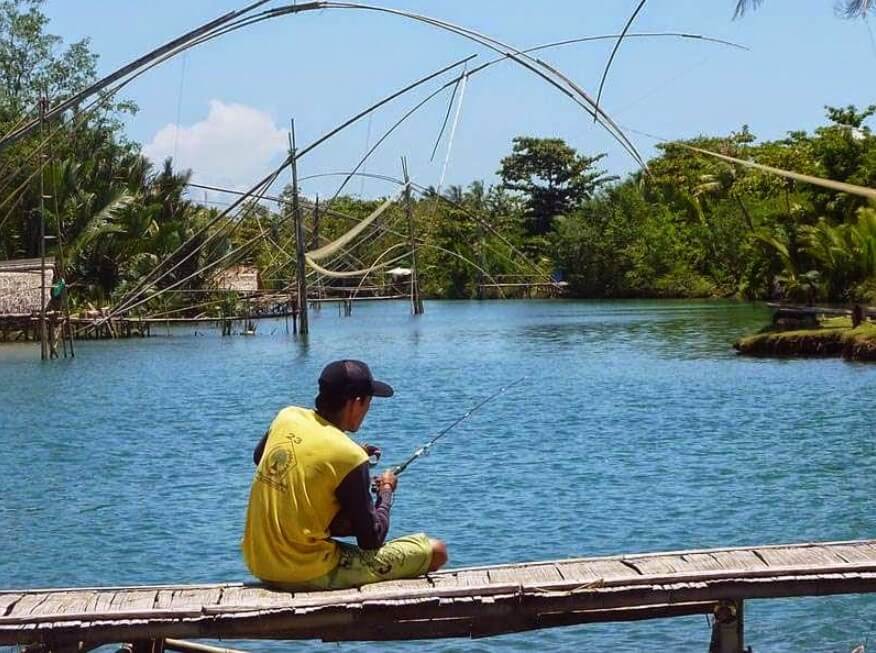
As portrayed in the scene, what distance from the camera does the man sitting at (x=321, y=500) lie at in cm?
571

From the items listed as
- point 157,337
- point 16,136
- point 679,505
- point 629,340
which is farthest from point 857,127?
point 16,136

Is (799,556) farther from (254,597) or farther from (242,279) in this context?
(242,279)

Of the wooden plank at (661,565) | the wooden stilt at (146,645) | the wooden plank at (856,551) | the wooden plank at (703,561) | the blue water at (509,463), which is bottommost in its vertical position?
the blue water at (509,463)

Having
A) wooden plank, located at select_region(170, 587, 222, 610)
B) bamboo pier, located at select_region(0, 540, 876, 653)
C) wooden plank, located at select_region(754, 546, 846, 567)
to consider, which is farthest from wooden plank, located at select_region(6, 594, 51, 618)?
wooden plank, located at select_region(754, 546, 846, 567)

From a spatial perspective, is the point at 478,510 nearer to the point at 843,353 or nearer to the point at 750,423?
the point at 750,423

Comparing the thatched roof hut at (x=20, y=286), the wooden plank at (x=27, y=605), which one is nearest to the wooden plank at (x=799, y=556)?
the wooden plank at (x=27, y=605)

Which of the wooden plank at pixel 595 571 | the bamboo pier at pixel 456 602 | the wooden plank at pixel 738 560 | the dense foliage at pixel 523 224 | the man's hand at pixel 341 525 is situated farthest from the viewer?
the dense foliage at pixel 523 224

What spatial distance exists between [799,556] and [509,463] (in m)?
10.3

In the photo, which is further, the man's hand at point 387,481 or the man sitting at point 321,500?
the man's hand at point 387,481

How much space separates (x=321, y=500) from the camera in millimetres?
5754

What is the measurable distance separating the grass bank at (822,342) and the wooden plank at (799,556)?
69.3 feet

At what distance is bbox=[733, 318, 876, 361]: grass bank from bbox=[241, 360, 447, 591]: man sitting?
872 inches

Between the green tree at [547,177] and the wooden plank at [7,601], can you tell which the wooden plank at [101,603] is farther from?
the green tree at [547,177]

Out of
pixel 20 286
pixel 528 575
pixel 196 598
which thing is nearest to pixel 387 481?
pixel 528 575
